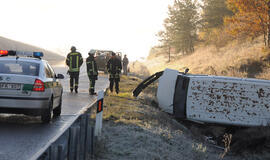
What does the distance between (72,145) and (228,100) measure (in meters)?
Answer: 7.88

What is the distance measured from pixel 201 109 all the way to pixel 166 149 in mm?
4807

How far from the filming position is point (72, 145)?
5.00 metres

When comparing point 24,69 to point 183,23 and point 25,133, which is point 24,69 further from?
point 183,23

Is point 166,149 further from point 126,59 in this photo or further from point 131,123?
point 126,59

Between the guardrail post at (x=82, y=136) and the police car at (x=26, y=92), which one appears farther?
the police car at (x=26, y=92)

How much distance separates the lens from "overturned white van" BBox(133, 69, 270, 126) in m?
11.9

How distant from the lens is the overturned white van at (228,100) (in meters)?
11.9

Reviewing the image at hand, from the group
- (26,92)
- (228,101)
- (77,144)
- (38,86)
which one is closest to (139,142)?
(38,86)

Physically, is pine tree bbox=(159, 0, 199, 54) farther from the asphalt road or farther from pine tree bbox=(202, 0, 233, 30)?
the asphalt road

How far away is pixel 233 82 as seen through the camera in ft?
39.4

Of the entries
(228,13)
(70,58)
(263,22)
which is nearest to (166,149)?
(70,58)

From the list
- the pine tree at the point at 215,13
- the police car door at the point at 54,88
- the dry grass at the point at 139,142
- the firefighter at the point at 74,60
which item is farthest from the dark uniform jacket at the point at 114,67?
the pine tree at the point at 215,13

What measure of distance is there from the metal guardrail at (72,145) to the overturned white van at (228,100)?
6.66 meters

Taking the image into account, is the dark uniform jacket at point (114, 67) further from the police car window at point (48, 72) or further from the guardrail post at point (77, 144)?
the guardrail post at point (77, 144)
